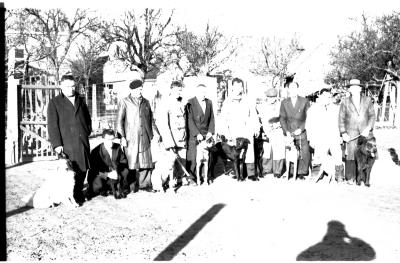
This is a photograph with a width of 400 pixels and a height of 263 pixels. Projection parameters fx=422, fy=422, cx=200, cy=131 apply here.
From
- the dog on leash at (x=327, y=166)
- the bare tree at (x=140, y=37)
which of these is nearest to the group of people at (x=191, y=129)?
the dog on leash at (x=327, y=166)

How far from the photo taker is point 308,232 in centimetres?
522

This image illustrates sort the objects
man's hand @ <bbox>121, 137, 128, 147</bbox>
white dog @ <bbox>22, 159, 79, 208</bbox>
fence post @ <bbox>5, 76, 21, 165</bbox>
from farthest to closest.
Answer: fence post @ <bbox>5, 76, 21, 165</bbox>, man's hand @ <bbox>121, 137, 128, 147</bbox>, white dog @ <bbox>22, 159, 79, 208</bbox>

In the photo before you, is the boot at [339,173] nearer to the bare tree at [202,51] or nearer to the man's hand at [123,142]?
the man's hand at [123,142]

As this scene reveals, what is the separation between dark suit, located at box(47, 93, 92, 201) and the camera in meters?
6.57

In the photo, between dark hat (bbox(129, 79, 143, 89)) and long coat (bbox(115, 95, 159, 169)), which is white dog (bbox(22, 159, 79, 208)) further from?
dark hat (bbox(129, 79, 143, 89))

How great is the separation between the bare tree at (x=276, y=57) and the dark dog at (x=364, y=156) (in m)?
33.4

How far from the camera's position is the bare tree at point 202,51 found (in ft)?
116

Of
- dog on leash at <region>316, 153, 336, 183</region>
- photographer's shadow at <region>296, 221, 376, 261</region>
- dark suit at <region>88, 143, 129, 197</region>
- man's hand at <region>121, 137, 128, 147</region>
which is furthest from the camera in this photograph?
dog on leash at <region>316, 153, 336, 183</region>

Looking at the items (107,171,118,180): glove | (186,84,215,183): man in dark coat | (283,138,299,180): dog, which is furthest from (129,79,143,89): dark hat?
(283,138,299,180): dog

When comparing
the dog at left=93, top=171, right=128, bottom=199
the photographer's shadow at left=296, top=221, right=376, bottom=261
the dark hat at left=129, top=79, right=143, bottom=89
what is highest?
the dark hat at left=129, top=79, right=143, bottom=89

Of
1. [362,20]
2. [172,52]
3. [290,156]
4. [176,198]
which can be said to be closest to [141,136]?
[176,198]

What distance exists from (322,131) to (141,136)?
141 inches

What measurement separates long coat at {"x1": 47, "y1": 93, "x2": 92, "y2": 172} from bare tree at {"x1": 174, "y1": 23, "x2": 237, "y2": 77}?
27.8 meters

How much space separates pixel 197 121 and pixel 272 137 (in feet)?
5.47
